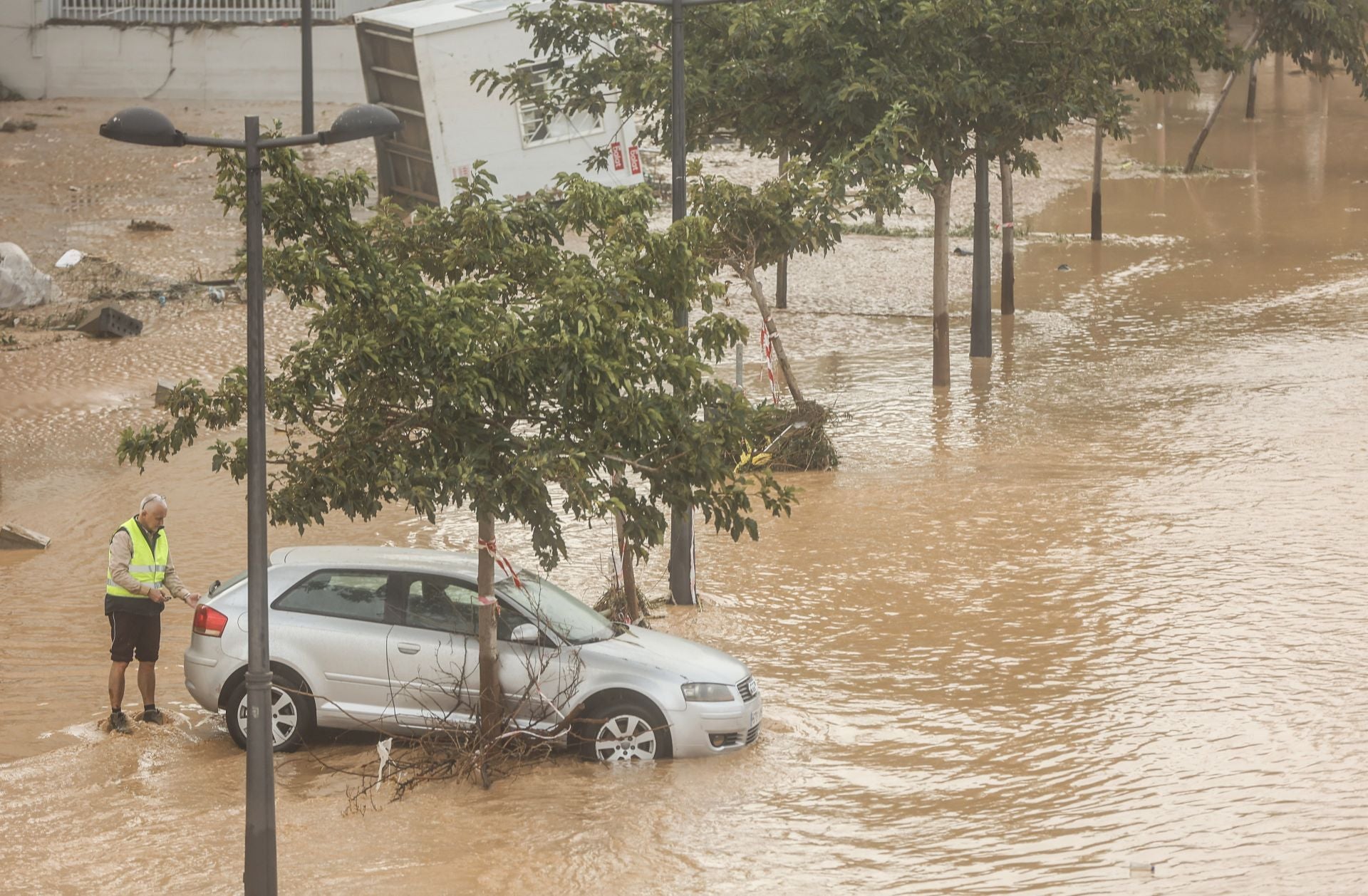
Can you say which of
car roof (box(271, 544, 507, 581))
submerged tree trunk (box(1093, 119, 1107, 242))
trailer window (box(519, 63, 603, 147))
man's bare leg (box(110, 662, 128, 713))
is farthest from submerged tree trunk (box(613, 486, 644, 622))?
submerged tree trunk (box(1093, 119, 1107, 242))

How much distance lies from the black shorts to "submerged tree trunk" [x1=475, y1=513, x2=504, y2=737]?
2.45m

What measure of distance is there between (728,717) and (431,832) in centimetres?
205

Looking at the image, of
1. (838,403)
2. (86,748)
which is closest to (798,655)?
(86,748)

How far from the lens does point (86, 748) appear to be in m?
10.6

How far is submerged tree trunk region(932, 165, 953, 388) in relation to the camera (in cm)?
2191

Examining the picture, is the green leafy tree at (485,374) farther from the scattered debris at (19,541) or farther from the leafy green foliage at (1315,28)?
the leafy green foliage at (1315,28)

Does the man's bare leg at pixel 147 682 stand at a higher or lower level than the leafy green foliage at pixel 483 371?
lower

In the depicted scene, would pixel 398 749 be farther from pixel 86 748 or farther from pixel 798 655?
pixel 798 655

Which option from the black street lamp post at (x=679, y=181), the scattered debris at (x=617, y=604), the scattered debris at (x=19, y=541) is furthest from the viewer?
the scattered debris at (x=19, y=541)

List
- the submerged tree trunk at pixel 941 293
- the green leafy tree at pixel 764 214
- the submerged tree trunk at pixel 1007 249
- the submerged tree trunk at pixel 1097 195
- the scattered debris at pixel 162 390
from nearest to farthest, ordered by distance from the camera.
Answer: the green leafy tree at pixel 764 214, the scattered debris at pixel 162 390, the submerged tree trunk at pixel 941 293, the submerged tree trunk at pixel 1007 249, the submerged tree trunk at pixel 1097 195

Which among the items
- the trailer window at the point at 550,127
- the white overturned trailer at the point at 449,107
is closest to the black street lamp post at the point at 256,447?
the white overturned trailer at the point at 449,107

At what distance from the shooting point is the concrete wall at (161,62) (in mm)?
38344

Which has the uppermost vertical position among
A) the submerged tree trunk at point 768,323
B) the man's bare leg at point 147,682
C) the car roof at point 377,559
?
the submerged tree trunk at point 768,323

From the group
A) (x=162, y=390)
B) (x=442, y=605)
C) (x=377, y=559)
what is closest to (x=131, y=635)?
(x=377, y=559)
